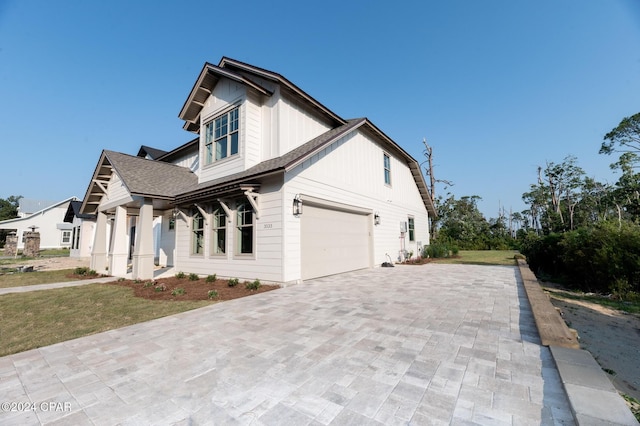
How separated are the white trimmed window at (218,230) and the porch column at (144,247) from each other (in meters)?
2.19

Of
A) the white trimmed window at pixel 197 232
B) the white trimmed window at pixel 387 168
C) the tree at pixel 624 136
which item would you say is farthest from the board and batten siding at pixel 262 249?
the tree at pixel 624 136

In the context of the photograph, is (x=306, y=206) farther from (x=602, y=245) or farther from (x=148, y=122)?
(x=148, y=122)

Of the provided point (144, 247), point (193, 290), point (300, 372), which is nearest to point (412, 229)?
point (193, 290)

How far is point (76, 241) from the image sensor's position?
21.5 m

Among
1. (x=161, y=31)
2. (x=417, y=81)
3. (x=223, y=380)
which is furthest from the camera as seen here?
(x=417, y=81)

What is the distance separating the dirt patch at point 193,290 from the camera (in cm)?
631

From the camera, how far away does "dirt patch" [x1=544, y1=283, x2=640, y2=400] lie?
10.3 ft

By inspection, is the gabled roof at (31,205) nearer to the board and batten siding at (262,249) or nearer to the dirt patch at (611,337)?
the board and batten siding at (262,249)

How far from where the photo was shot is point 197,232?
32.9 ft

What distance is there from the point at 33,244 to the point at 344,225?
28736 mm

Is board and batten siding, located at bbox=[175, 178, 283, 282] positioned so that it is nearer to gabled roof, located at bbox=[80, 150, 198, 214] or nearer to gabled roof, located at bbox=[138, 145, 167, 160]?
gabled roof, located at bbox=[80, 150, 198, 214]

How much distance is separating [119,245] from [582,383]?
13282mm

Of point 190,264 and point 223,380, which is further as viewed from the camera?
point 190,264

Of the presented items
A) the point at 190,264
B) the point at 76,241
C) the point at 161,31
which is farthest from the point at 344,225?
the point at 76,241
